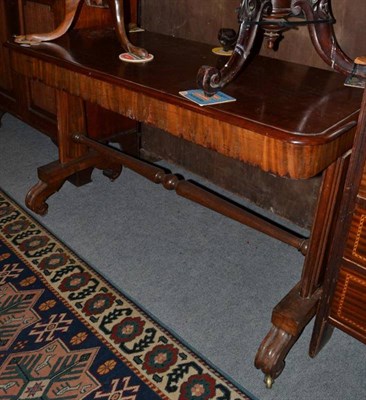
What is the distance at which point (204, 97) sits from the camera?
Answer: 4.41 feet

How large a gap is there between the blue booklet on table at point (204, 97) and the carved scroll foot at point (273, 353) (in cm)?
73

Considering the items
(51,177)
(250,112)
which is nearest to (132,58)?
(250,112)

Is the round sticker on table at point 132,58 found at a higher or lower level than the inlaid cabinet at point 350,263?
higher

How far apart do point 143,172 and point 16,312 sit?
74 centimetres

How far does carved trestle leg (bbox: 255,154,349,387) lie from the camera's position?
1460mm

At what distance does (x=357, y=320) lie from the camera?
147cm

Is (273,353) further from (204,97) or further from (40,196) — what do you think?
(40,196)

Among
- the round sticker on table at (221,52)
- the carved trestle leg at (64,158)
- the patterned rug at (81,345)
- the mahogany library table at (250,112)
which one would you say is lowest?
the patterned rug at (81,345)

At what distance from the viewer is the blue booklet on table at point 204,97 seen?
1316 millimetres

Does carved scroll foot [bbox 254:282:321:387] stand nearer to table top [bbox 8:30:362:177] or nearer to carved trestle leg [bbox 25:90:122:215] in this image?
table top [bbox 8:30:362:177]

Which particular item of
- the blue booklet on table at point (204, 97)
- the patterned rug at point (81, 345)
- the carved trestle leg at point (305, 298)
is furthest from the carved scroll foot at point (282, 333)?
the blue booklet on table at point (204, 97)

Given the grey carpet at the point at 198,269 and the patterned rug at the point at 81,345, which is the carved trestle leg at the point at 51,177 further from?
the patterned rug at the point at 81,345

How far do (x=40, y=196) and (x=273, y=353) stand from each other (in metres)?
1.33

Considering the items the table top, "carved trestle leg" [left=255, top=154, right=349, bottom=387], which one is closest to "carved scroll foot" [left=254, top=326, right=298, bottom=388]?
"carved trestle leg" [left=255, top=154, right=349, bottom=387]
